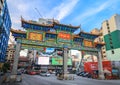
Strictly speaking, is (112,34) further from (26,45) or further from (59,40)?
(26,45)

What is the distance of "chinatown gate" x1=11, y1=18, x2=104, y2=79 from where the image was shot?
22.0 meters

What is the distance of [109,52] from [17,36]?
5640 cm

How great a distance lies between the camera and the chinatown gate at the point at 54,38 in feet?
72.2

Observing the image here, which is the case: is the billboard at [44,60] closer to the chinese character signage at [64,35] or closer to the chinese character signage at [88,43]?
the chinese character signage at [88,43]

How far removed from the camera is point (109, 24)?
69688 mm

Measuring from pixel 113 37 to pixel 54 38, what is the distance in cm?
5047

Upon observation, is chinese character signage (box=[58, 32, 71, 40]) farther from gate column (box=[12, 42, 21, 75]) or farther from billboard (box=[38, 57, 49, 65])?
billboard (box=[38, 57, 49, 65])

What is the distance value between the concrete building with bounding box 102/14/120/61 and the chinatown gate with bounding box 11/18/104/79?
128 feet

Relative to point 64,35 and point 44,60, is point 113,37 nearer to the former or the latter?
point 44,60

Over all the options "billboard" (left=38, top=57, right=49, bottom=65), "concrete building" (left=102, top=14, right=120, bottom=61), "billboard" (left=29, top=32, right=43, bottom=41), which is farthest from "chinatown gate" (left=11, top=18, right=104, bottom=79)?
"billboard" (left=38, top=57, right=49, bottom=65)

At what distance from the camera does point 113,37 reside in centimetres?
6494

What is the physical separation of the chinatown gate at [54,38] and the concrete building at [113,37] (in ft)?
128

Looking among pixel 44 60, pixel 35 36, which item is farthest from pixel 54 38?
pixel 44 60

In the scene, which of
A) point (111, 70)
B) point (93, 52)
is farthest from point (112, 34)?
point (93, 52)
